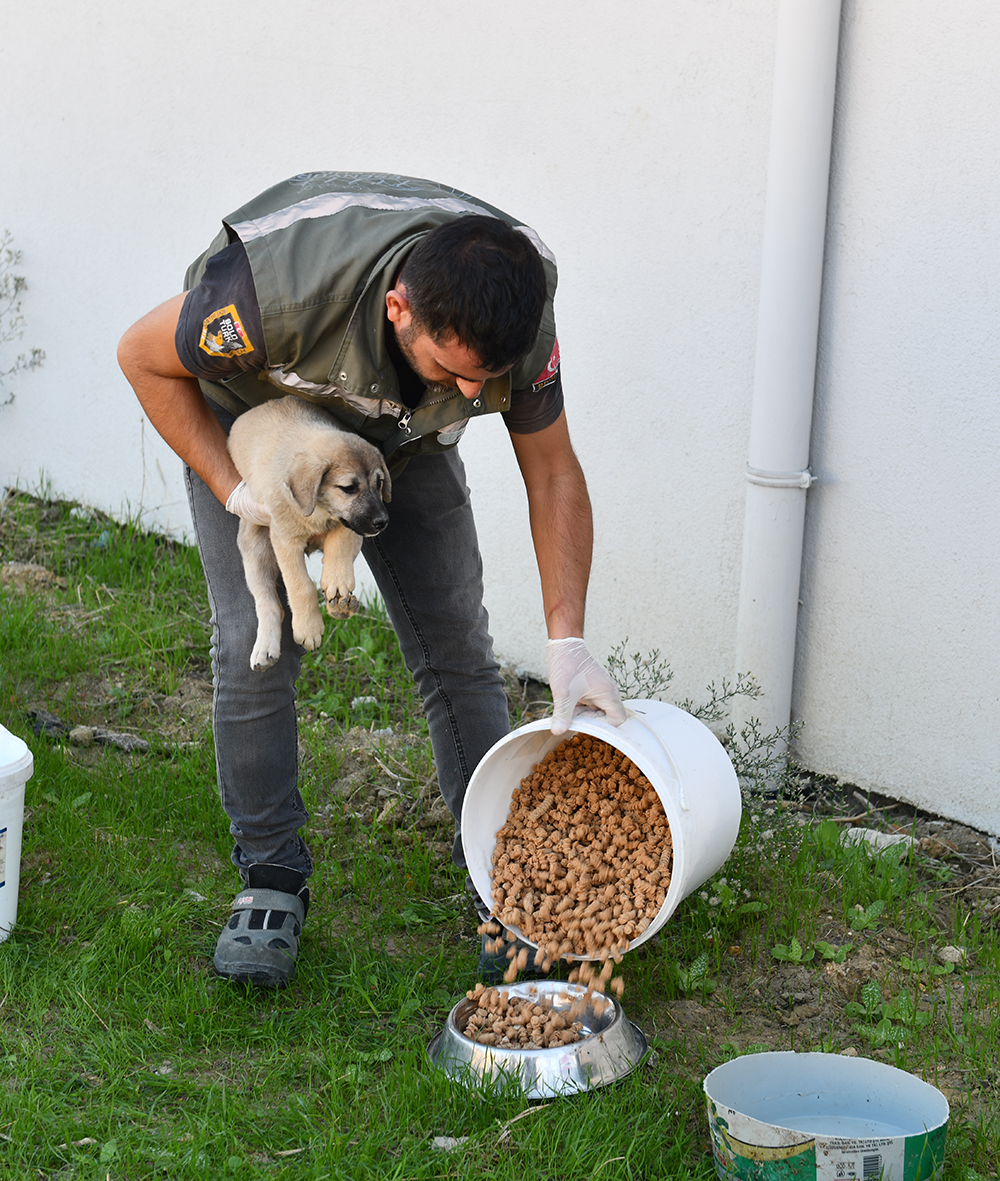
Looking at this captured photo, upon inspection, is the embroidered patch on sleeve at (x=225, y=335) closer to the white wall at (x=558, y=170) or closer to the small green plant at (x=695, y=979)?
the small green plant at (x=695, y=979)

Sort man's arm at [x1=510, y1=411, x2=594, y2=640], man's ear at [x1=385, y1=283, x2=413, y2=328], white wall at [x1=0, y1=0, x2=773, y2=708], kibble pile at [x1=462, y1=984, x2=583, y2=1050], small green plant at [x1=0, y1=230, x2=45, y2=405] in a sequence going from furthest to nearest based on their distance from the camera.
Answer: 1. small green plant at [x1=0, y1=230, x2=45, y2=405]
2. white wall at [x1=0, y1=0, x2=773, y2=708]
3. man's arm at [x1=510, y1=411, x2=594, y2=640]
4. kibble pile at [x1=462, y1=984, x2=583, y2=1050]
5. man's ear at [x1=385, y1=283, x2=413, y2=328]

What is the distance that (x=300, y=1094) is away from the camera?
2340 millimetres

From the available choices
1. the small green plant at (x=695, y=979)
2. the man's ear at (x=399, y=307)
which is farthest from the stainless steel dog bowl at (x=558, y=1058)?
the man's ear at (x=399, y=307)

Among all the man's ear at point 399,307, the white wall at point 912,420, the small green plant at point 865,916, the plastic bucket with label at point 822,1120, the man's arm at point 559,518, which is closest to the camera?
the plastic bucket with label at point 822,1120

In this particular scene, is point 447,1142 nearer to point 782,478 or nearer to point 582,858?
point 582,858

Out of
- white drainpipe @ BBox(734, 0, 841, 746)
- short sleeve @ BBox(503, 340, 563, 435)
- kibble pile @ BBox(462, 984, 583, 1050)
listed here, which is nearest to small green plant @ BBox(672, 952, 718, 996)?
kibble pile @ BBox(462, 984, 583, 1050)

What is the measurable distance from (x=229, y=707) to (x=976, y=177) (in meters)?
2.32

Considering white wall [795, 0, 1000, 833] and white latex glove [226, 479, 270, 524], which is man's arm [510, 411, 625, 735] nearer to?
white latex glove [226, 479, 270, 524]

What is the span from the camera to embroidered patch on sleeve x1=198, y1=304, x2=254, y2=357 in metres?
2.33

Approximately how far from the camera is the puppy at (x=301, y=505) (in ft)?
8.20

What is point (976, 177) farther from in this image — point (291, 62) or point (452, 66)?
point (291, 62)

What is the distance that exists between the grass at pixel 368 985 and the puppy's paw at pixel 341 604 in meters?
0.83

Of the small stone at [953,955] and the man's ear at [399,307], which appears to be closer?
the man's ear at [399,307]

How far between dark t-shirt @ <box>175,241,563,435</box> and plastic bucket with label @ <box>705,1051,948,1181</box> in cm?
149
